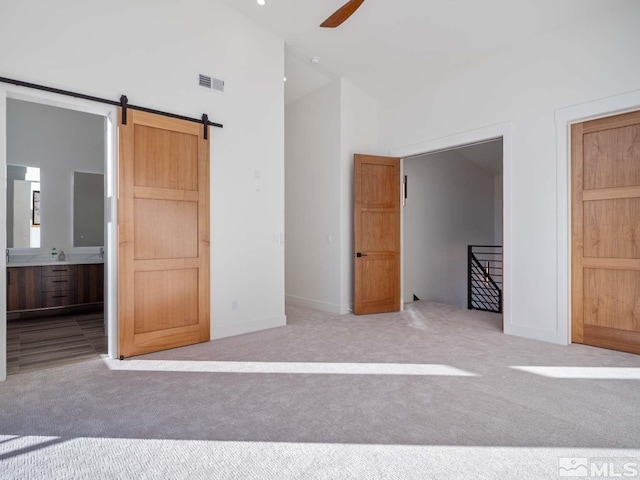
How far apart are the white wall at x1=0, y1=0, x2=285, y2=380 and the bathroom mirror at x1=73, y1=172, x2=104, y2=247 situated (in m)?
3.03

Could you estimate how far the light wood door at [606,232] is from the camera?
143 inches

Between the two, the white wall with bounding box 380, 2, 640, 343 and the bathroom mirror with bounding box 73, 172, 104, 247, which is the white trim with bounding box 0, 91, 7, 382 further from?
the white wall with bounding box 380, 2, 640, 343

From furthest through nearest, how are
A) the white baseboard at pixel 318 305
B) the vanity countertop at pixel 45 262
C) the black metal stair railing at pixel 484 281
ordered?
the black metal stair railing at pixel 484 281 < the white baseboard at pixel 318 305 < the vanity countertop at pixel 45 262

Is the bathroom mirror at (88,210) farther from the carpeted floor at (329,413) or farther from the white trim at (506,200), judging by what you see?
the white trim at (506,200)

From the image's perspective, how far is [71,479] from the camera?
5.83 ft

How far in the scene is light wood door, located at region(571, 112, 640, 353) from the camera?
3.62m

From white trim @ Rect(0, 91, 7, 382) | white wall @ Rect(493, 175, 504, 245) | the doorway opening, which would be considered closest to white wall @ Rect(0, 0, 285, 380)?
white trim @ Rect(0, 91, 7, 382)

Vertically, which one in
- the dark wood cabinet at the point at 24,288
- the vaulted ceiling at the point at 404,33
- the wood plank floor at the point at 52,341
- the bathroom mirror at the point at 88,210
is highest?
the vaulted ceiling at the point at 404,33

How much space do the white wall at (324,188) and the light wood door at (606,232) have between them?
2.85 metres

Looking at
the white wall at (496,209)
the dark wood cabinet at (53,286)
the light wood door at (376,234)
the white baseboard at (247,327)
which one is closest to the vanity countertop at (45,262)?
the dark wood cabinet at (53,286)

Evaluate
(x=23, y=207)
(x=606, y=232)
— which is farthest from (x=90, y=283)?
(x=606, y=232)

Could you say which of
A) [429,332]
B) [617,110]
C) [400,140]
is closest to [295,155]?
[400,140]

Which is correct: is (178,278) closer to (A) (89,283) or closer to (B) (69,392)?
(B) (69,392)

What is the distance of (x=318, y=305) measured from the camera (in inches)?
235
